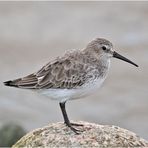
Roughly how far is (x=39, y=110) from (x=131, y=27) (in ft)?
16.0

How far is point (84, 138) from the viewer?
9195 millimetres

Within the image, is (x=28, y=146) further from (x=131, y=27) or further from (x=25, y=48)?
(x=131, y=27)

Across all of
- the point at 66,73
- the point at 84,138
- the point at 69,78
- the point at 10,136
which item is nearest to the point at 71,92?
the point at 69,78

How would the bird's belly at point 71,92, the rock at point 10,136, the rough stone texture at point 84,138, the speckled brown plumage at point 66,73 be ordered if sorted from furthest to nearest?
the rock at point 10,136 → the speckled brown plumage at point 66,73 → the bird's belly at point 71,92 → the rough stone texture at point 84,138

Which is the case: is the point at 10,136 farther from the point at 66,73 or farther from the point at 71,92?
the point at 71,92

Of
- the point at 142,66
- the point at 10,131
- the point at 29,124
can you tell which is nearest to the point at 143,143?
the point at 10,131

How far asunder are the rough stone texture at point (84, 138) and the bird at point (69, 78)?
416 mm

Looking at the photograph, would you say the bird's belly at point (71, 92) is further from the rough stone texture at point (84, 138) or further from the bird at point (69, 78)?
the rough stone texture at point (84, 138)

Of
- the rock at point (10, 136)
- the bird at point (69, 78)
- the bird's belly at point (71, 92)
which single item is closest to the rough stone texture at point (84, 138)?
the bird at point (69, 78)

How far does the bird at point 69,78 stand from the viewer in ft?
32.6

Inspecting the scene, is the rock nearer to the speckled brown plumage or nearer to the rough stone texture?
the speckled brown plumage

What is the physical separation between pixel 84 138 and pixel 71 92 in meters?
0.94

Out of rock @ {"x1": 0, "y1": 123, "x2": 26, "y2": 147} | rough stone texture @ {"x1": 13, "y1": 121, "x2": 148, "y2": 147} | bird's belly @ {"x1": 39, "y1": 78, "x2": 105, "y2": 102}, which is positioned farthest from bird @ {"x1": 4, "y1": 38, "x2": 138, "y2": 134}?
rock @ {"x1": 0, "y1": 123, "x2": 26, "y2": 147}

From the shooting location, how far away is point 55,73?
10094 millimetres
